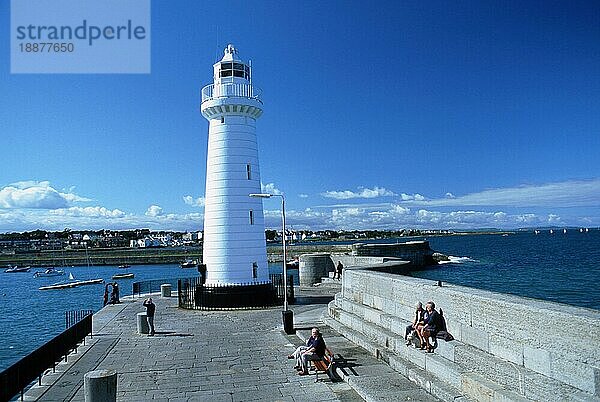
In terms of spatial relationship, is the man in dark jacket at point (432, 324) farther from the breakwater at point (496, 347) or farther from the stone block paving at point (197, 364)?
the stone block paving at point (197, 364)

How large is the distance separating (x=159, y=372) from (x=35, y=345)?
13.5 m

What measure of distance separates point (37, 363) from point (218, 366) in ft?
12.9

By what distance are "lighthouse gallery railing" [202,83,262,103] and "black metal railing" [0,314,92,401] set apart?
11771 millimetres

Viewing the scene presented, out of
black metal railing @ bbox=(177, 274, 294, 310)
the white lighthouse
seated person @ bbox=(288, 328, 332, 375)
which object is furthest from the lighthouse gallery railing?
seated person @ bbox=(288, 328, 332, 375)

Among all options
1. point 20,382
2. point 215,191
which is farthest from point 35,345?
point 20,382

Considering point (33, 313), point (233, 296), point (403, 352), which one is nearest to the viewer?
point (403, 352)

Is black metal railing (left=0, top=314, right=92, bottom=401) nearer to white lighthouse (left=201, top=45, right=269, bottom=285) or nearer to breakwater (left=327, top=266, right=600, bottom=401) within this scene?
breakwater (left=327, top=266, right=600, bottom=401)

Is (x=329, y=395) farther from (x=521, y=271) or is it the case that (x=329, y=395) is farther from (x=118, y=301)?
(x=521, y=271)

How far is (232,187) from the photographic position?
22938 mm

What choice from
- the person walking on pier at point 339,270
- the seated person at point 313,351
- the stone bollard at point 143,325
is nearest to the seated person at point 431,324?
the seated person at point 313,351

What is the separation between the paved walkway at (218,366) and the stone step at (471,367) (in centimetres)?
47

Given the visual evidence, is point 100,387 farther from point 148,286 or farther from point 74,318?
point 148,286

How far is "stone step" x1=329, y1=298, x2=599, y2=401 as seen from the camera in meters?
6.76

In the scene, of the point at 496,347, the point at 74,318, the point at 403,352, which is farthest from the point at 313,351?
the point at 74,318
